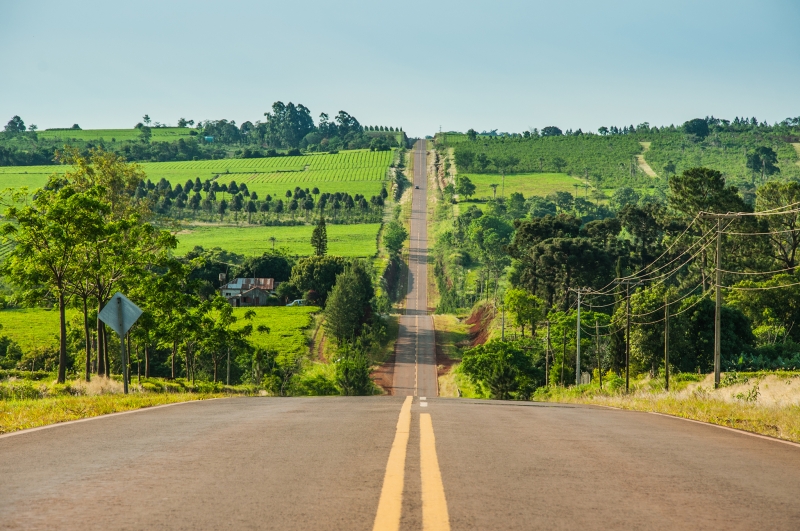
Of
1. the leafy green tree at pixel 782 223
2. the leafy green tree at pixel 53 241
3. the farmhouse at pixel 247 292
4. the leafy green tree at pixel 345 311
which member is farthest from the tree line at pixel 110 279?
the leafy green tree at pixel 782 223

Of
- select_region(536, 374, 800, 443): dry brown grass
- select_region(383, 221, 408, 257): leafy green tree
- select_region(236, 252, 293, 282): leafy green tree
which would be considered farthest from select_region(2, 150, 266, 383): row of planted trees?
select_region(383, 221, 408, 257): leafy green tree

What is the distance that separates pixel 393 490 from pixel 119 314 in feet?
53.1

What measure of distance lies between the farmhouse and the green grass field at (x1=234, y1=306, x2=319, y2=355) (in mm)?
7886

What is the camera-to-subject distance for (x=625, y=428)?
12477 mm

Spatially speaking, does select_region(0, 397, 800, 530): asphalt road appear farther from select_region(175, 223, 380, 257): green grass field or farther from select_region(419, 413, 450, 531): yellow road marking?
select_region(175, 223, 380, 257): green grass field

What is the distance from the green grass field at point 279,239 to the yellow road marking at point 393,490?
137995 millimetres

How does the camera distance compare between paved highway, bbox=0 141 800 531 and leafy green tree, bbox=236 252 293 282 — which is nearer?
paved highway, bbox=0 141 800 531

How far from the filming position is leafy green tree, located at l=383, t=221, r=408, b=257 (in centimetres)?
15725

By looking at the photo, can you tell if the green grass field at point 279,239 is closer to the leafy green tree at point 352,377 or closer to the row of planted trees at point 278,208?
the row of planted trees at point 278,208

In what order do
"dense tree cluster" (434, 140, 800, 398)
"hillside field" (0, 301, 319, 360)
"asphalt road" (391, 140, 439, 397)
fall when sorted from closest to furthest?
"dense tree cluster" (434, 140, 800, 398)
"asphalt road" (391, 140, 439, 397)
"hillside field" (0, 301, 319, 360)

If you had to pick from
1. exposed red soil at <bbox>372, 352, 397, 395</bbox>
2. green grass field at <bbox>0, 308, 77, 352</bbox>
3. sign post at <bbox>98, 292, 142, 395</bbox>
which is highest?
sign post at <bbox>98, 292, 142, 395</bbox>

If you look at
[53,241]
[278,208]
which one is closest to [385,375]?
[53,241]

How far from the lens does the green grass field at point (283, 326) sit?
293 ft

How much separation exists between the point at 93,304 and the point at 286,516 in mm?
43025
